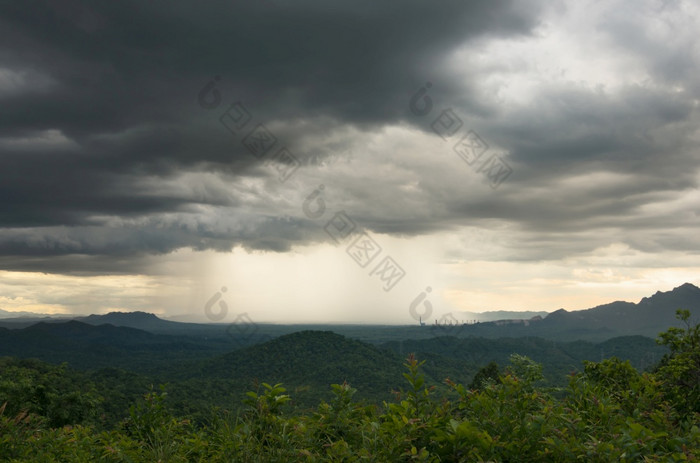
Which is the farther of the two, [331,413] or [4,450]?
[4,450]

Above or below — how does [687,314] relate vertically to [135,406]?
above

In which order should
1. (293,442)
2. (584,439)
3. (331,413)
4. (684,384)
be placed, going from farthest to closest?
(684,384), (331,413), (293,442), (584,439)

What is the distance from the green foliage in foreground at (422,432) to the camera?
4.28 metres

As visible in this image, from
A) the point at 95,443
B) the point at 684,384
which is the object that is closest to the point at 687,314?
the point at 684,384

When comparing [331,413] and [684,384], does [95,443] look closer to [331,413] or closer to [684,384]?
[331,413]

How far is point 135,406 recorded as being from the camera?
7.01 meters

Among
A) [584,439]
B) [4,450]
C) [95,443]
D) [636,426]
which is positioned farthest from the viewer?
[95,443]

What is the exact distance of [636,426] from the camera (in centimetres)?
428

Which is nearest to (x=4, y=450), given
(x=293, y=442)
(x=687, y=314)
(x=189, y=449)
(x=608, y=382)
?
(x=189, y=449)

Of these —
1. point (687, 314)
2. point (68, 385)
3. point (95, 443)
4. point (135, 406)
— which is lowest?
point (68, 385)

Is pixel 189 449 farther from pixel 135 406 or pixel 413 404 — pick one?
pixel 413 404

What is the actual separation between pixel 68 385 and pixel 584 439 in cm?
9299

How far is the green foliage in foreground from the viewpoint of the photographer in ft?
14.0

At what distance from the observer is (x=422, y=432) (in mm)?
4691
